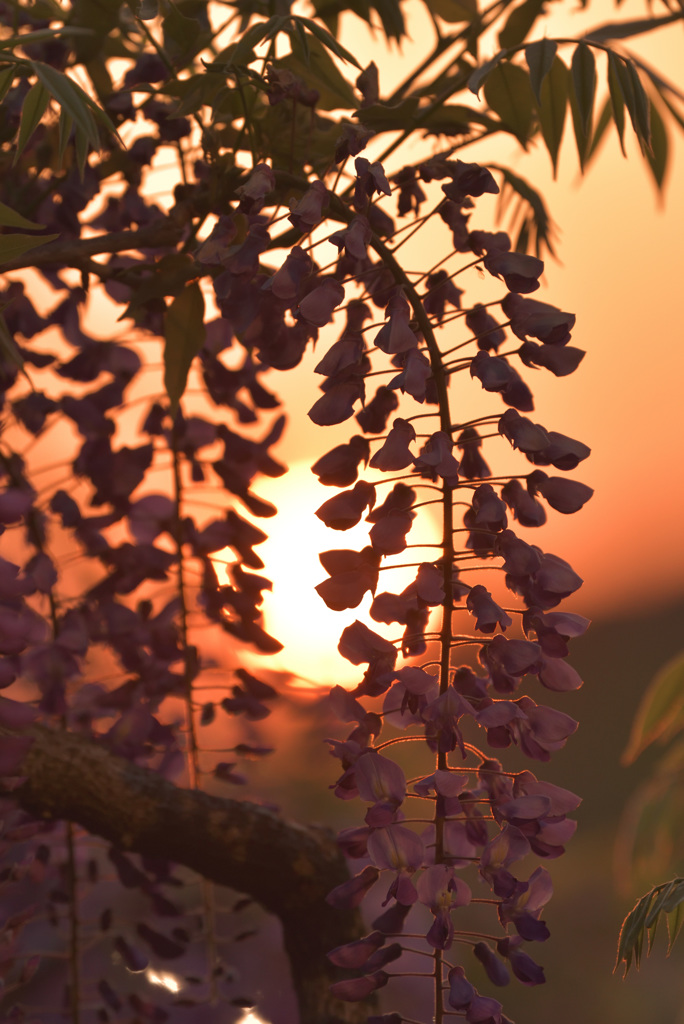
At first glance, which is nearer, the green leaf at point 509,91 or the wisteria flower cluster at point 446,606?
the wisteria flower cluster at point 446,606

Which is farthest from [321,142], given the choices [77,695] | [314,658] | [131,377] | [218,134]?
[314,658]

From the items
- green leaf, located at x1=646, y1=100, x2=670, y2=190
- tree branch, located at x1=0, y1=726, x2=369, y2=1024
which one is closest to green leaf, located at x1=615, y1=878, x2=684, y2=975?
tree branch, located at x1=0, y1=726, x2=369, y2=1024

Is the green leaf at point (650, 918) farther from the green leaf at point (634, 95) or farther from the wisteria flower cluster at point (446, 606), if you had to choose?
the green leaf at point (634, 95)

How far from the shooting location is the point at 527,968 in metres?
0.31

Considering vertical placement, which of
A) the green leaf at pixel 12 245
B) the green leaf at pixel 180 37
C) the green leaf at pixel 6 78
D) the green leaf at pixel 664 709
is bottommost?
the green leaf at pixel 664 709

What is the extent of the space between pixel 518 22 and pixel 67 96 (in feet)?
0.71

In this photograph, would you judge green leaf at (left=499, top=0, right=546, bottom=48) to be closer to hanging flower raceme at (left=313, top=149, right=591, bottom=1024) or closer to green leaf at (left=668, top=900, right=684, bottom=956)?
hanging flower raceme at (left=313, top=149, right=591, bottom=1024)

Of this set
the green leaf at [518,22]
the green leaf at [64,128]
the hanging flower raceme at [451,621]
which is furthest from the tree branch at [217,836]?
the green leaf at [518,22]

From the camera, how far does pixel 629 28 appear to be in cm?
41

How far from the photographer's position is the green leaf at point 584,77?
0.34 meters

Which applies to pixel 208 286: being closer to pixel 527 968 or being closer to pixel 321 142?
pixel 321 142

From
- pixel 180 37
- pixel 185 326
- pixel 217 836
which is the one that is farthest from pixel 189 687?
pixel 180 37

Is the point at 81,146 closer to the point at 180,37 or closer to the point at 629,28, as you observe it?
the point at 180,37

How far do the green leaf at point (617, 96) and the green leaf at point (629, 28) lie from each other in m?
0.04
